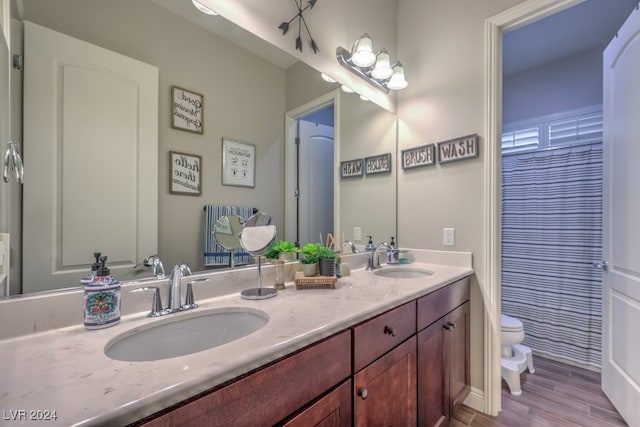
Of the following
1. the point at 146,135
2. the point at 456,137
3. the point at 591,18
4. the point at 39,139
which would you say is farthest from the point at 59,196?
the point at 591,18

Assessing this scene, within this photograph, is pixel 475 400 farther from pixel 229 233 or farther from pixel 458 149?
pixel 229 233

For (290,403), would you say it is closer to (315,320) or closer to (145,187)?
(315,320)

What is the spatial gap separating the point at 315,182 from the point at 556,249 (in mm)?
2151

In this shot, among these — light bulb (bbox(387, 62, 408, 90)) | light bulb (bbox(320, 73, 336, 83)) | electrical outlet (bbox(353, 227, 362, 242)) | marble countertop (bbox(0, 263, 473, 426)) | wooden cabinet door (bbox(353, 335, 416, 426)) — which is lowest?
wooden cabinet door (bbox(353, 335, 416, 426))

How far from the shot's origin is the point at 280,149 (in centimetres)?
145

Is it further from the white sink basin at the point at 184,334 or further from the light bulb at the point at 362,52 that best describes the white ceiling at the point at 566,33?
the white sink basin at the point at 184,334

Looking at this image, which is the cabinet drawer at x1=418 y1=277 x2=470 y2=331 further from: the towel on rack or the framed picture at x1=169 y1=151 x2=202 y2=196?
the framed picture at x1=169 y1=151 x2=202 y2=196

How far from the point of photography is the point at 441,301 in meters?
1.40

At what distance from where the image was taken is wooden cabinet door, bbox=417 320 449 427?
1.21 meters

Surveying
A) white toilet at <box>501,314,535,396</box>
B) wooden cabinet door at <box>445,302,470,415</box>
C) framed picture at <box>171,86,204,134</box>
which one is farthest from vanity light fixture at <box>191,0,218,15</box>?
white toilet at <box>501,314,535,396</box>

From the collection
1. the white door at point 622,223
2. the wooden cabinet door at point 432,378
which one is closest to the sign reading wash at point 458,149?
the white door at point 622,223

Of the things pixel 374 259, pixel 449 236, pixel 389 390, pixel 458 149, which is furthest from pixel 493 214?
pixel 389 390

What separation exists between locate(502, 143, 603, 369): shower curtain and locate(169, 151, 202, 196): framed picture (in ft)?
8.75

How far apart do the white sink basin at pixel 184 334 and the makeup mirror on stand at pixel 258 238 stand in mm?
167
